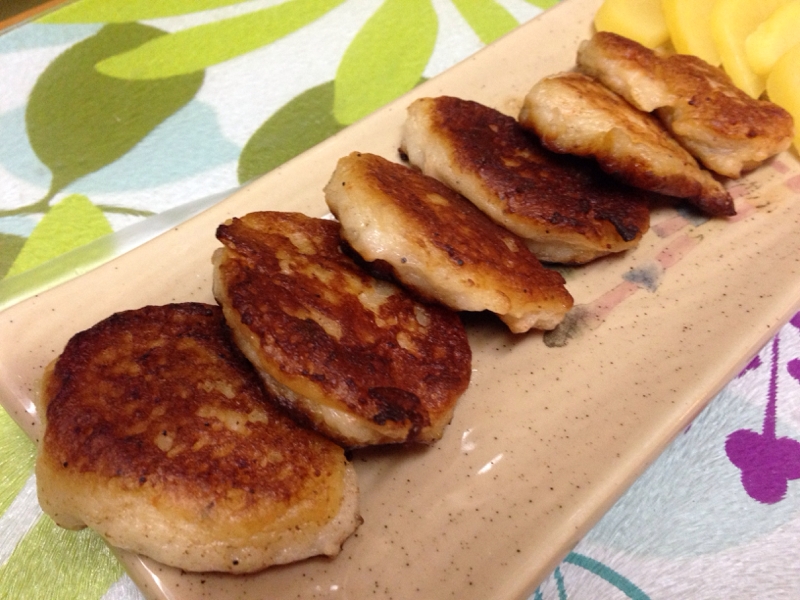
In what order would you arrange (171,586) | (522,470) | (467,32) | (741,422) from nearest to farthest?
(171,586) < (522,470) < (741,422) < (467,32)

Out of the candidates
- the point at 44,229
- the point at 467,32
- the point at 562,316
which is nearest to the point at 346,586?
the point at 562,316

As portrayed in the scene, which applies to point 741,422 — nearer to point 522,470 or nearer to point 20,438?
point 522,470

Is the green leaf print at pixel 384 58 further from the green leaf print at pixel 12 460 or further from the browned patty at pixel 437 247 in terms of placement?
the green leaf print at pixel 12 460

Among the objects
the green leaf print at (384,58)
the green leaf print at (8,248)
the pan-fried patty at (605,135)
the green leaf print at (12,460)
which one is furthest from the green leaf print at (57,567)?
the green leaf print at (384,58)

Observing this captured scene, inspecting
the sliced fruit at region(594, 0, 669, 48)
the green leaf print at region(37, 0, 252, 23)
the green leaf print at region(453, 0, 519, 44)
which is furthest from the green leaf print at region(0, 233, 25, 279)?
the sliced fruit at region(594, 0, 669, 48)

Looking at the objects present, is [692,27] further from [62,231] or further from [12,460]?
[12,460]

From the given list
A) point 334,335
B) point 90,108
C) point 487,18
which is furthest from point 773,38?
point 90,108
